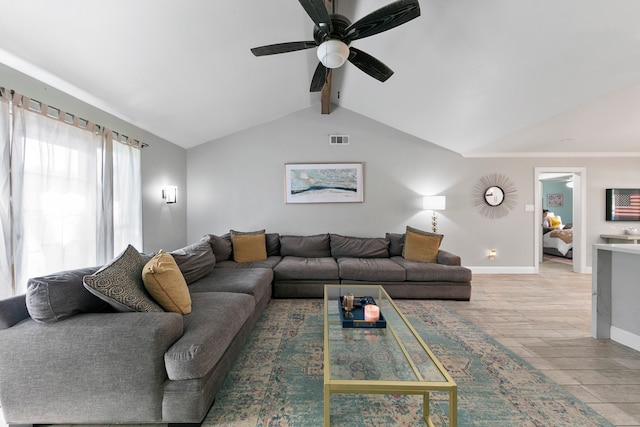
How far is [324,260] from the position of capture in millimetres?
3816

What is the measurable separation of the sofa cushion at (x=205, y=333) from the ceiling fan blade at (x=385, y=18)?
2.19 meters

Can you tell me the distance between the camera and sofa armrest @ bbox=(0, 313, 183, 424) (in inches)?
50.7

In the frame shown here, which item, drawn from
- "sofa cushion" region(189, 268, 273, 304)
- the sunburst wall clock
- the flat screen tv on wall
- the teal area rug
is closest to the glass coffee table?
the teal area rug

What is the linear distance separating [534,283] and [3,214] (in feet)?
20.2

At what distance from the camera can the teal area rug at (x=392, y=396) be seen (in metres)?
1.42

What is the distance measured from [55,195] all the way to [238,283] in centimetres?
171

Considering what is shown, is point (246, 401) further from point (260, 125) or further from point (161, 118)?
point (260, 125)

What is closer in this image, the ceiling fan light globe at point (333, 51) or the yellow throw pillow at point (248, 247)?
the ceiling fan light globe at point (333, 51)

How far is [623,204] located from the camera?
457 cm

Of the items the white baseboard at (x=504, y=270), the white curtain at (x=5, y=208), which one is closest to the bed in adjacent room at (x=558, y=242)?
the white baseboard at (x=504, y=270)

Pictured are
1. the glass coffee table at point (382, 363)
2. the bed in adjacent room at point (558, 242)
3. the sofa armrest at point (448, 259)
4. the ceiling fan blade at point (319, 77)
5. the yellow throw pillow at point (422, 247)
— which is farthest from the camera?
the bed in adjacent room at point (558, 242)

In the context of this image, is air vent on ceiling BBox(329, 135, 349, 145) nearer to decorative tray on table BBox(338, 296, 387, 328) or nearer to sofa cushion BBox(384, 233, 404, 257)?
sofa cushion BBox(384, 233, 404, 257)

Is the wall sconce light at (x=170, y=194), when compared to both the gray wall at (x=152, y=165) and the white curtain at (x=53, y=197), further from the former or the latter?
the white curtain at (x=53, y=197)

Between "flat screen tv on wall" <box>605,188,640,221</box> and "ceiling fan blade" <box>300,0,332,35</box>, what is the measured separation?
19.5 ft
